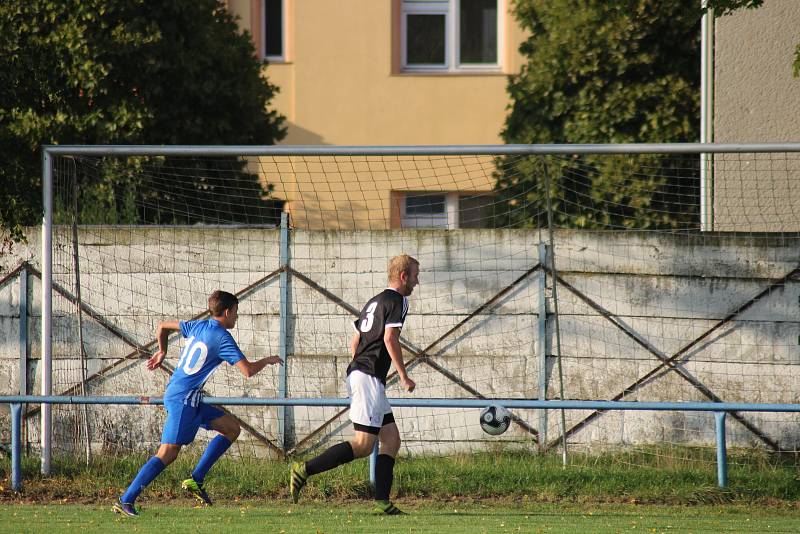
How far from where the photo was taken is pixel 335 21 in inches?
656

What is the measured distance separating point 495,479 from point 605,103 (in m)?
4.92

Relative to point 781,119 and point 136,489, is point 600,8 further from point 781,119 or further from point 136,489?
point 136,489

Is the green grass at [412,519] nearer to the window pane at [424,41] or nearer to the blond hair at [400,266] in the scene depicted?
the blond hair at [400,266]

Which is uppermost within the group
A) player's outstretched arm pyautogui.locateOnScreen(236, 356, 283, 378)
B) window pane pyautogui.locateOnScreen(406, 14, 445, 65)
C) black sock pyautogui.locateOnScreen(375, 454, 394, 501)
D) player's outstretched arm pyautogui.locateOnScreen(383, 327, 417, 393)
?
window pane pyautogui.locateOnScreen(406, 14, 445, 65)

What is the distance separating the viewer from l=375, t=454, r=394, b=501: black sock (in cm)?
746

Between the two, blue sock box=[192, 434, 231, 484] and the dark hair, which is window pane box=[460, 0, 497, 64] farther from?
blue sock box=[192, 434, 231, 484]

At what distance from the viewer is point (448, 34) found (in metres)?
17.0

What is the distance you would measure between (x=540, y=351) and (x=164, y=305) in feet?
10.6

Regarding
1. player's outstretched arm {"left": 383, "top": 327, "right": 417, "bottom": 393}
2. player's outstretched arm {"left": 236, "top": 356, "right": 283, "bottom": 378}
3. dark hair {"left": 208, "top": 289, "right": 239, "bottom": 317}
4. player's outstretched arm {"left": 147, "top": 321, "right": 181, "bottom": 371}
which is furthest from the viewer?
player's outstretched arm {"left": 147, "top": 321, "right": 181, "bottom": 371}

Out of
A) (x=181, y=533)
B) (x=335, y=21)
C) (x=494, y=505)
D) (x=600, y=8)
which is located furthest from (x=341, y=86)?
(x=181, y=533)

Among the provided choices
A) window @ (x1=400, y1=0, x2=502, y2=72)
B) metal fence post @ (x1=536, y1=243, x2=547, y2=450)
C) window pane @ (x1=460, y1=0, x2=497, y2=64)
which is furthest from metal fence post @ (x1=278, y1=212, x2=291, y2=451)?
window pane @ (x1=460, y1=0, x2=497, y2=64)

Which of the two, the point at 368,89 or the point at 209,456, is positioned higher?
the point at 368,89

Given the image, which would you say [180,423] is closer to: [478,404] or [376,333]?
[376,333]

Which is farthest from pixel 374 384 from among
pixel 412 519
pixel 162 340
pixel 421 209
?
pixel 421 209
